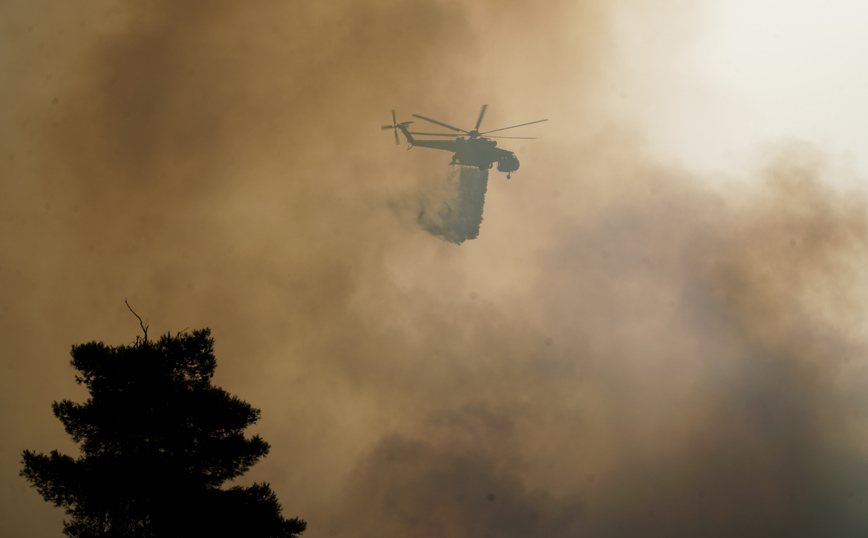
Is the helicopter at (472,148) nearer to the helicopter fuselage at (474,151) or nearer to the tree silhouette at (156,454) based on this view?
the helicopter fuselage at (474,151)

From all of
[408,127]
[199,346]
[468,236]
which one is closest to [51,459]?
[199,346]

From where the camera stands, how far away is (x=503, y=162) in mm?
40344

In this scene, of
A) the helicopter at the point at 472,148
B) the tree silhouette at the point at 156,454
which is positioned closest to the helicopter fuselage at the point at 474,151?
the helicopter at the point at 472,148

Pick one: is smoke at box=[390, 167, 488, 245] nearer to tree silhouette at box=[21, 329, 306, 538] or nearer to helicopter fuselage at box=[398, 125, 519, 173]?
helicopter fuselage at box=[398, 125, 519, 173]

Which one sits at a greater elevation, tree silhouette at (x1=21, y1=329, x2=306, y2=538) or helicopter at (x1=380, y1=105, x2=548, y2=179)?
helicopter at (x1=380, y1=105, x2=548, y2=179)

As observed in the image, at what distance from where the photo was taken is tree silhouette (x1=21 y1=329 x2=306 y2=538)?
48.2 ft

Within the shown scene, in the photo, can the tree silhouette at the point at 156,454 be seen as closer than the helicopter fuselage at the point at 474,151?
Yes

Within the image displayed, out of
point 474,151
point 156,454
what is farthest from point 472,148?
point 156,454

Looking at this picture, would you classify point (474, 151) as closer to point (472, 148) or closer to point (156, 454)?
point (472, 148)

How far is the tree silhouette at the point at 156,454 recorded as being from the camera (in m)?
14.7

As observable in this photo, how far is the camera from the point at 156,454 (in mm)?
15211

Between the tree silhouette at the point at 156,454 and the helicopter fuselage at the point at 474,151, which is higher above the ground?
the helicopter fuselage at the point at 474,151

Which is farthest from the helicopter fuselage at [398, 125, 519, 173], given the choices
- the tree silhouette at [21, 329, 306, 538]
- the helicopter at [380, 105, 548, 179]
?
the tree silhouette at [21, 329, 306, 538]

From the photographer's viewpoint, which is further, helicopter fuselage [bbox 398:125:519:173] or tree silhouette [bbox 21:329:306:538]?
helicopter fuselage [bbox 398:125:519:173]
